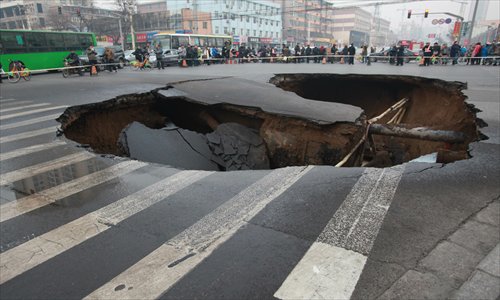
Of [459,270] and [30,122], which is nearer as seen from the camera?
[459,270]

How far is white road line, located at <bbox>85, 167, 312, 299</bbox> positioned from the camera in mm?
2344

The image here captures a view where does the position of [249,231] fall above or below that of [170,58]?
below

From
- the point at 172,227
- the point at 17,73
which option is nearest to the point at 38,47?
the point at 17,73

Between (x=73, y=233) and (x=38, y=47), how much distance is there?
26749 mm

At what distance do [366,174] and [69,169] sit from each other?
422 cm

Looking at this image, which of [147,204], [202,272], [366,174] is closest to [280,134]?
[366,174]

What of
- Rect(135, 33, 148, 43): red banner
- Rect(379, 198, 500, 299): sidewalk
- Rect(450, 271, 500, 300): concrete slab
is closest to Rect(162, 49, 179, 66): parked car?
Rect(135, 33, 148, 43): red banner

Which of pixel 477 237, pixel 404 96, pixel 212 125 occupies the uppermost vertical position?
pixel 477 237

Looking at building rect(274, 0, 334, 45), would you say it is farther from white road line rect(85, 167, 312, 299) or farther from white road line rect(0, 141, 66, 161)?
white road line rect(85, 167, 312, 299)

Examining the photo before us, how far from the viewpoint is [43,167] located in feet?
15.8

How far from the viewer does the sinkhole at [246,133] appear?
7074mm

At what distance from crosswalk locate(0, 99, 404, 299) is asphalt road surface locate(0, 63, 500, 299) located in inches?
0.5

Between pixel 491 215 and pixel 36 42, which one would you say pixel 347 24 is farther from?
pixel 491 215

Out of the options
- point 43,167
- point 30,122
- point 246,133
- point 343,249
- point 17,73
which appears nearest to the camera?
point 343,249
